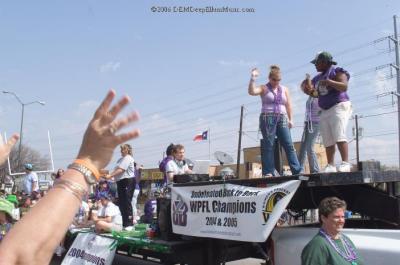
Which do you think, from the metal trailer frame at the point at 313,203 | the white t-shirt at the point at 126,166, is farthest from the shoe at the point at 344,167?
the white t-shirt at the point at 126,166

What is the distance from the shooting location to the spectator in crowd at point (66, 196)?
1.34 meters

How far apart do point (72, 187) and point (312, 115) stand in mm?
5475

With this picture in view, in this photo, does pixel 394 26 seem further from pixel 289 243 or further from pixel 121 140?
pixel 121 140

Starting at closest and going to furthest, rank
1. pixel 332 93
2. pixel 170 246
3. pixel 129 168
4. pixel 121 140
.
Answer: pixel 121 140 < pixel 170 246 < pixel 332 93 < pixel 129 168

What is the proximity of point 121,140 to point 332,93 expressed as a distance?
4.29 metres

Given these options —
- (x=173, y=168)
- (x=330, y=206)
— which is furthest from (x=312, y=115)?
(x=330, y=206)

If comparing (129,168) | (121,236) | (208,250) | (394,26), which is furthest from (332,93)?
(394,26)

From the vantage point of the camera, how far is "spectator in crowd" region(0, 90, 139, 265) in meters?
1.34

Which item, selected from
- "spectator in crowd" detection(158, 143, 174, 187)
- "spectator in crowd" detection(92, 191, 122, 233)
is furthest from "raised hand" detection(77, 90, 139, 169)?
"spectator in crowd" detection(158, 143, 174, 187)

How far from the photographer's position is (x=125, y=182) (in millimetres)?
8195

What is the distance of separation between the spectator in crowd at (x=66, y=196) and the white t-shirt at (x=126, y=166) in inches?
263

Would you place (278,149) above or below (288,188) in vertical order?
above

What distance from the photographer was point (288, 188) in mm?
4180

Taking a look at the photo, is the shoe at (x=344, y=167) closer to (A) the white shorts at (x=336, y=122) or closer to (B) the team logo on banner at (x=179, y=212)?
(A) the white shorts at (x=336, y=122)
